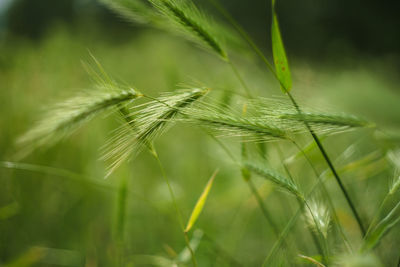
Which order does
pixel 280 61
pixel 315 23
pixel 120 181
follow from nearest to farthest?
pixel 280 61 → pixel 120 181 → pixel 315 23

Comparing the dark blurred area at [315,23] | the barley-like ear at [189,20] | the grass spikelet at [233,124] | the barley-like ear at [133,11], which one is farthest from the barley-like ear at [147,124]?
the dark blurred area at [315,23]

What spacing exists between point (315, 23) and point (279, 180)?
5.62m

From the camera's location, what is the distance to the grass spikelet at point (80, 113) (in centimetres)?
52

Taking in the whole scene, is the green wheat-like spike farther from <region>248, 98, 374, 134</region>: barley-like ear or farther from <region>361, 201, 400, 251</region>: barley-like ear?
<region>361, 201, 400, 251</region>: barley-like ear

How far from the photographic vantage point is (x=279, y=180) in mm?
500

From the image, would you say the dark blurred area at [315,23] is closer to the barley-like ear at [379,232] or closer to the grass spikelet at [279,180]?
the grass spikelet at [279,180]

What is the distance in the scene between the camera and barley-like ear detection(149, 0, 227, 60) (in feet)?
1.78

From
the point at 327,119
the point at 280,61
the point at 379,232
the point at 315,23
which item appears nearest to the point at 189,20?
the point at 280,61

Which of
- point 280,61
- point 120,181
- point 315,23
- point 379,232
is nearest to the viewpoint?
point 379,232

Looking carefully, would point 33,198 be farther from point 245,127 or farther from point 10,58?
point 245,127

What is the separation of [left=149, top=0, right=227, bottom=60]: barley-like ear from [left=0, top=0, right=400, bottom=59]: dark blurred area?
343 cm

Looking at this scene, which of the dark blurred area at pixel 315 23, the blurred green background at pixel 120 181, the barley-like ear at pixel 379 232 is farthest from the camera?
the dark blurred area at pixel 315 23

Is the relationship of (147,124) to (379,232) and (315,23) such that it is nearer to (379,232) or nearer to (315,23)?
(379,232)

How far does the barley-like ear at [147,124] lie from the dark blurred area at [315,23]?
355cm
